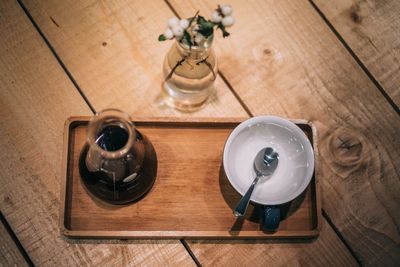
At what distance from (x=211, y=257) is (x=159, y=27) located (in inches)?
16.5

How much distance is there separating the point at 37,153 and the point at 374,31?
656 mm

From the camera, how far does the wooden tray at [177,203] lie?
65cm

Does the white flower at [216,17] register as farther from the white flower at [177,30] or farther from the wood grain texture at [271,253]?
the wood grain texture at [271,253]

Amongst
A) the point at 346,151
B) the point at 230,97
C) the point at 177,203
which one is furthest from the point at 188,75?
the point at 346,151

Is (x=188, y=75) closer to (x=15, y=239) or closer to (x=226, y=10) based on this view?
(x=226, y=10)

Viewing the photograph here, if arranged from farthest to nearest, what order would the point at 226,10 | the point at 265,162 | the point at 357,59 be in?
1. the point at 357,59
2. the point at 265,162
3. the point at 226,10

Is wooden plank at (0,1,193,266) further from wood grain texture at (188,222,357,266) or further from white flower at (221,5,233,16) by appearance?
white flower at (221,5,233,16)

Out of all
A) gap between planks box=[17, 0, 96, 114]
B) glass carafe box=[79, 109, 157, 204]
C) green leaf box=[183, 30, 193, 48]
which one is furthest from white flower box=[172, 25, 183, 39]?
gap between planks box=[17, 0, 96, 114]

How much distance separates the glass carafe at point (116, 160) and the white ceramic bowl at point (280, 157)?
128 millimetres

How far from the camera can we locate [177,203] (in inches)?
25.8

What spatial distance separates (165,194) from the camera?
66 centimetres

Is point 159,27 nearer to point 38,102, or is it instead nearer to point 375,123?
point 38,102

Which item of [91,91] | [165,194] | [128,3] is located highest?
[128,3]

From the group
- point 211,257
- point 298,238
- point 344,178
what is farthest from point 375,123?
point 211,257
